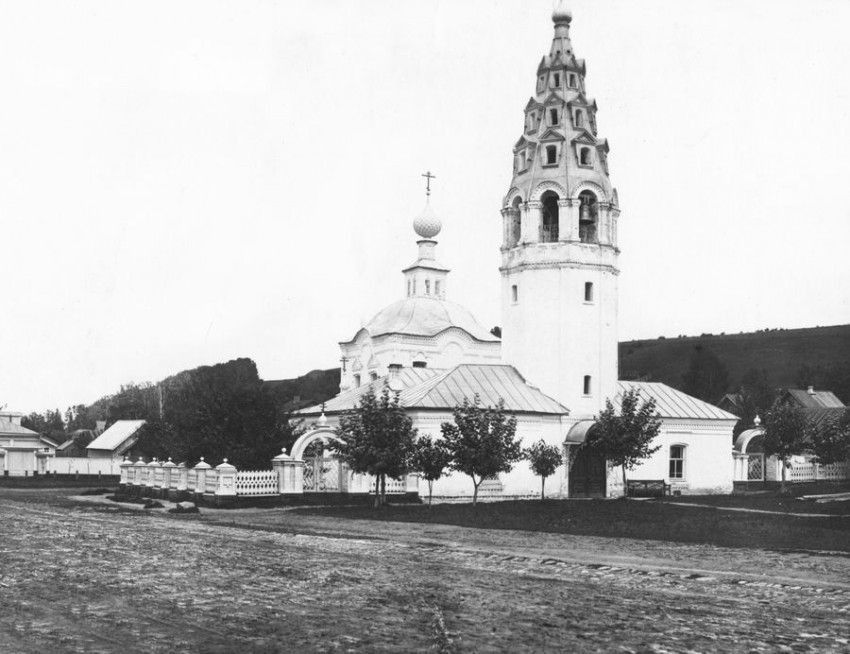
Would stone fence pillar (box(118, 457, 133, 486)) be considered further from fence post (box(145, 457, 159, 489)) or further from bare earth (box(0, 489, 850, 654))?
bare earth (box(0, 489, 850, 654))

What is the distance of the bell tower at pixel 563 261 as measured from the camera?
37500 millimetres

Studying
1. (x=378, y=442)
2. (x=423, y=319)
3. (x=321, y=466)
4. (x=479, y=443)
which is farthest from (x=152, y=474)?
(x=423, y=319)

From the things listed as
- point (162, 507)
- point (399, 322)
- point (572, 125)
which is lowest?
point (162, 507)

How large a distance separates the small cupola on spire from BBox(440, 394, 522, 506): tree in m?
19.3

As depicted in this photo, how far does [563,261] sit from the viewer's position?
3728cm

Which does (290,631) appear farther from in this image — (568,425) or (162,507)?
(568,425)

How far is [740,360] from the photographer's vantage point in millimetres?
119000

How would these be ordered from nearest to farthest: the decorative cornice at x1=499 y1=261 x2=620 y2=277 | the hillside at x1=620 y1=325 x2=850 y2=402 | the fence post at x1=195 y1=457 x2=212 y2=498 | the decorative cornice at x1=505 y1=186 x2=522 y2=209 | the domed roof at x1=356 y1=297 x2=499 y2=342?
1. the fence post at x1=195 y1=457 x2=212 y2=498
2. the decorative cornice at x1=499 y1=261 x2=620 y2=277
3. the decorative cornice at x1=505 y1=186 x2=522 y2=209
4. the domed roof at x1=356 y1=297 x2=499 y2=342
5. the hillside at x1=620 y1=325 x2=850 y2=402

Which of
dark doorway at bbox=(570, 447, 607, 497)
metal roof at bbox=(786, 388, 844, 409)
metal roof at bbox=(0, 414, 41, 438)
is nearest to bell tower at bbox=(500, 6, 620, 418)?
dark doorway at bbox=(570, 447, 607, 497)

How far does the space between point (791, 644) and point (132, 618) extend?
5.66 meters

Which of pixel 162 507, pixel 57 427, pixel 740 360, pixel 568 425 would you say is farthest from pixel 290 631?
pixel 57 427

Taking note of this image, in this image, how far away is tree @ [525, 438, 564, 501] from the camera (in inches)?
1314

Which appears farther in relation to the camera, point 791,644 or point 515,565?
point 515,565

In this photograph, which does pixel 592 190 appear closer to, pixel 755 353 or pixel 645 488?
pixel 645 488
